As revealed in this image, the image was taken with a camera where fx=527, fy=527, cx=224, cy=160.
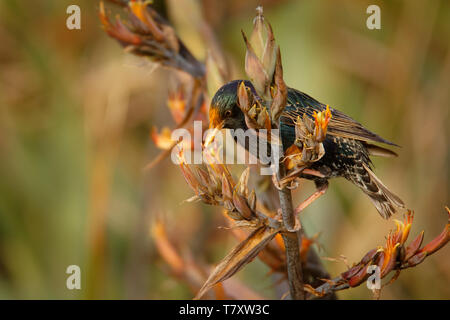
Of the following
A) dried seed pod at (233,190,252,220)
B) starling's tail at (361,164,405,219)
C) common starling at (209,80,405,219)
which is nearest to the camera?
dried seed pod at (233,190,252,220)

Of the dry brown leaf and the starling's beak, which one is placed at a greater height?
the starling's beak

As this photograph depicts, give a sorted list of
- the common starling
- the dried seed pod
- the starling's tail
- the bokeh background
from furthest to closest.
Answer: the bokeh background < the starling's tail < the common starling < the dried seed pod

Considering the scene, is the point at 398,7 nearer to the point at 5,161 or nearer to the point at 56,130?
the point at 56,130

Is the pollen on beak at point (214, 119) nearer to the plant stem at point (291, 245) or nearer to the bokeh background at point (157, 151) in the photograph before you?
the plant stem at point (291, 245)

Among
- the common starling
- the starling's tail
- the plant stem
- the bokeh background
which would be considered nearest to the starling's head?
the common starling

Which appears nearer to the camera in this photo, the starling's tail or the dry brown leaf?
the dry brown leaf

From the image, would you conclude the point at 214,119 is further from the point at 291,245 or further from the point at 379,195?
the point at 379,195

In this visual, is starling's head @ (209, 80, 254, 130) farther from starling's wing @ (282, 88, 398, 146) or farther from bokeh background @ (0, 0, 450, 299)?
bokeh background @ (0, 0, 450, 299)

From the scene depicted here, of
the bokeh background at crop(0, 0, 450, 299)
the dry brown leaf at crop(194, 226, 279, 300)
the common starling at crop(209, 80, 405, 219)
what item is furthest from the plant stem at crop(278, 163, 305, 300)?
the bokeh background at crop(0, 0, 450, 299)
